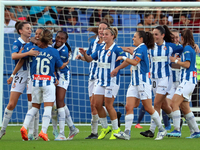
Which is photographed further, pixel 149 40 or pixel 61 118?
pixel 149 40

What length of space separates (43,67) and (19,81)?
0.68 meters

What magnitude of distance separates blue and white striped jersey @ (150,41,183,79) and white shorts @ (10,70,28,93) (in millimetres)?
2278

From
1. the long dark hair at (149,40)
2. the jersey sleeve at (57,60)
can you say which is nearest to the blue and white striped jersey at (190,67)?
the long dark hair at (149,40)

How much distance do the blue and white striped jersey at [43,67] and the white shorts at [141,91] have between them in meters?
1.29

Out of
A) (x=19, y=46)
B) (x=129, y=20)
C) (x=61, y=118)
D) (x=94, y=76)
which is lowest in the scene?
(x=61, y=118)

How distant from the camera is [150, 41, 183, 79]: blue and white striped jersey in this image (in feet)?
22.7

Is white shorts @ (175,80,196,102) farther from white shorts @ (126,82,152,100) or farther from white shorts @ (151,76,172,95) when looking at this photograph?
white shorts @ (126,82,152,100)

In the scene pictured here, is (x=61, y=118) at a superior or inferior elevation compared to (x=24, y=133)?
superior

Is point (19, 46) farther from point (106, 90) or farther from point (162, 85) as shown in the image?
point (162, 85)

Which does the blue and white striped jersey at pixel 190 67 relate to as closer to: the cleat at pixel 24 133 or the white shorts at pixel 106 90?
the white shorts at pixel 106 90

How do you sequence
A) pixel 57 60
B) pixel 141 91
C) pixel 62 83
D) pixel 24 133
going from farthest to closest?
pixel 62 83, pixel 141 91, pixel 57 60, pixel 24 133

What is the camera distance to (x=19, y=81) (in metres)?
6.34

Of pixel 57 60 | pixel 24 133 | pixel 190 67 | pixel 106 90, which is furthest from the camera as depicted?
pixel 190 67

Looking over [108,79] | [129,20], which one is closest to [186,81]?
[108,79]
